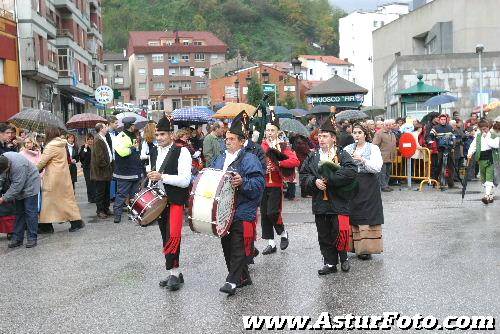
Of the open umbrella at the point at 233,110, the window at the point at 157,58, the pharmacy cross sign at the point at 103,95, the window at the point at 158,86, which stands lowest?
the open umbrella at the point at 233,110

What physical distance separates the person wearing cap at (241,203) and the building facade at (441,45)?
110 ft

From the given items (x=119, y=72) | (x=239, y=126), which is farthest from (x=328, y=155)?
(x=119, y=72)

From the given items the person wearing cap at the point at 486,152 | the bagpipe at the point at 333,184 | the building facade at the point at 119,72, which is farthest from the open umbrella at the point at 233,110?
the building facade at the point at 119,72

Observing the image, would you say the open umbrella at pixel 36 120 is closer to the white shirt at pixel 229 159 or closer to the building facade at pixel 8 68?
the white shirt at pixel 229 159

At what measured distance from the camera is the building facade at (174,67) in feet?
364

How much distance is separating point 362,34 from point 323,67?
8.59 metres

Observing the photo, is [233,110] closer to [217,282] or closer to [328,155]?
[328,155]

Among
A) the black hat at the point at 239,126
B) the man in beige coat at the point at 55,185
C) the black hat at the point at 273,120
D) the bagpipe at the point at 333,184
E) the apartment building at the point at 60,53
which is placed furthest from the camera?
the apartment building at the point at 60,53

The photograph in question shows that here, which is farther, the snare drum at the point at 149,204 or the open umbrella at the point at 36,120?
the open umbrella at the point at 36,120

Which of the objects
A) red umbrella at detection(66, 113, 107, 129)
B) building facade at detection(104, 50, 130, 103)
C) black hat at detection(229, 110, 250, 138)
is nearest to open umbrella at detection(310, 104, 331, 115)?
red umbrella at detection(66, 113, 107, 129)

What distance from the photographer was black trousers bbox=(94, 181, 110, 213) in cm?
1367

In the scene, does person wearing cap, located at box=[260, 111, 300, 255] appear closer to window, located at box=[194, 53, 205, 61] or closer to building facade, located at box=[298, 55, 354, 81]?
building facade, located at box=[298, 55, 354, 81]

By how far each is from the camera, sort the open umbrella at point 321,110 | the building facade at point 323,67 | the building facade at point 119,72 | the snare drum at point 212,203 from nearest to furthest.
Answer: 1. the snare drum at point 212,203
2. the open umbrella at point 321,110
3. the building facade at point 323,67
4. the building facade at point 119,72

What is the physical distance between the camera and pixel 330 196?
7.91m
